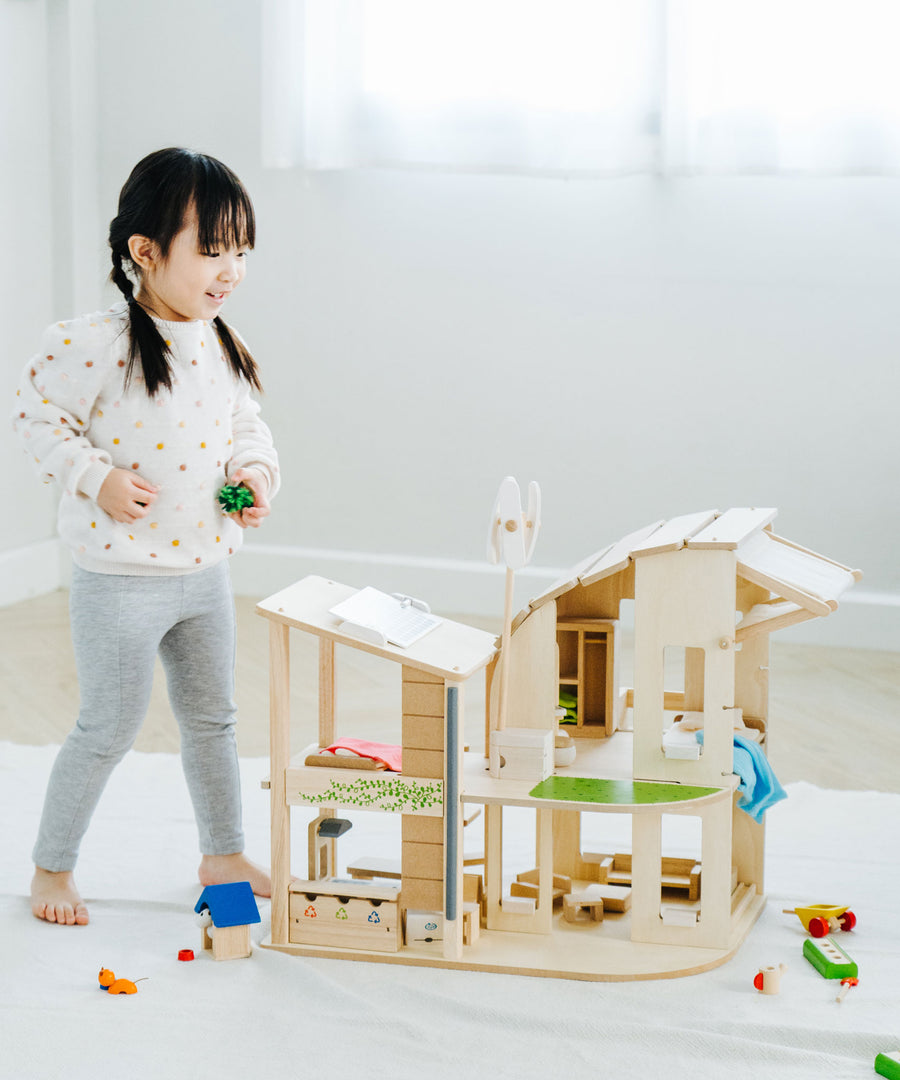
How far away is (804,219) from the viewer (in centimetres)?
278

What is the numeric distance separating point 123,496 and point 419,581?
177 cm

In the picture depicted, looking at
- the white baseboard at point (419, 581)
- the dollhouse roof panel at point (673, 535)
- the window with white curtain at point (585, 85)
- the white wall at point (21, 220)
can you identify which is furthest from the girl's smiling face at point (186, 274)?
the white wall at point (21, 220)

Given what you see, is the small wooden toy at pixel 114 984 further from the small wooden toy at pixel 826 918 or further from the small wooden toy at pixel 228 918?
the small wooden toy at pixel 826 918

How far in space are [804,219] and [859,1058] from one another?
1916 mm

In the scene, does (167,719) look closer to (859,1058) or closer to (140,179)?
(140,179)

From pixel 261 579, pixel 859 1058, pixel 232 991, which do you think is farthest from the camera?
pixel 261 579

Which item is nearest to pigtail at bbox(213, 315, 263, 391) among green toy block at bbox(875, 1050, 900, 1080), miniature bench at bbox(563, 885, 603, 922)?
miniature bench at bbox(563, 885, 603, 922)

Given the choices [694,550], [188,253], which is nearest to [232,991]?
[694,550]

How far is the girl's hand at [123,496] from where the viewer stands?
4.58ft

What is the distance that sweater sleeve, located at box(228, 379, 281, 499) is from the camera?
1.52 meters

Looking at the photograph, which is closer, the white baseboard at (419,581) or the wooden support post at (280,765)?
the wooden support post at (280,765)

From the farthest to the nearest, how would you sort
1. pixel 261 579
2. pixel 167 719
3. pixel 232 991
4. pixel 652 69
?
pixel 261 579 → pixel 652 69 → pixel 167 719 → pixel 232 991

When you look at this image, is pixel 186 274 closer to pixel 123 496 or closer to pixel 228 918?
pixel 123 496

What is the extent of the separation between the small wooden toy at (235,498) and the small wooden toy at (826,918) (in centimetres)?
75
